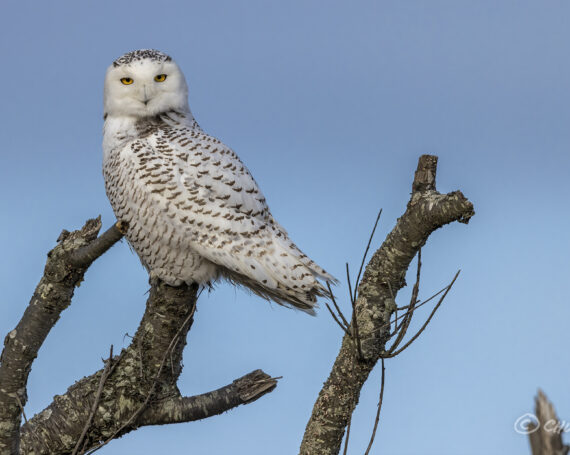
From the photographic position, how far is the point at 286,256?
4582 millimetres

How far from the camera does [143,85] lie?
4953 millimetres

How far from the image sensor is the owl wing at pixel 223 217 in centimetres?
454

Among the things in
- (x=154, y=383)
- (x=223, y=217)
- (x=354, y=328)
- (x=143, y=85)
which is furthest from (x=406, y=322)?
(x=143, y=85)

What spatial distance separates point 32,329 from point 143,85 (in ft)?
5.51

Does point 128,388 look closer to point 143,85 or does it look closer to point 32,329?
point 32,329

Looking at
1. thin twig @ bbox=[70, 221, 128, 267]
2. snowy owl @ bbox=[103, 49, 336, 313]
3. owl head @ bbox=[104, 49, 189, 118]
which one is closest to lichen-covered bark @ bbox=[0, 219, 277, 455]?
snowy owl @ bbox=[103, 49, 336, 313]

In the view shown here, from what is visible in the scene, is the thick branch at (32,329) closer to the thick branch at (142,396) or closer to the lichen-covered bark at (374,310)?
the thick branch at (142,396)

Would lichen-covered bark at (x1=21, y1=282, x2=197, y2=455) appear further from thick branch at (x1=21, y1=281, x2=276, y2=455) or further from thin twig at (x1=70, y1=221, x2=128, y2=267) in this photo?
thin twig at (x1=70, y1=221, x2=128, y2=267)

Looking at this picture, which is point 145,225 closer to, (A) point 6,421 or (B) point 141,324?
(B) point 141,324

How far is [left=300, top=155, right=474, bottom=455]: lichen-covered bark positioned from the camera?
455cm

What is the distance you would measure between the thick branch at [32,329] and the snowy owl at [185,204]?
1.58 feet

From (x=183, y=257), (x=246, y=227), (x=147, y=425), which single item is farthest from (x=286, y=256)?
(x=147, y=425)

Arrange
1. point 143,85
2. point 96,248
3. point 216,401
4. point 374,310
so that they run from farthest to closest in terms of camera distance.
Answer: point 143,85
point 216,401
point 374,310
point 96,248

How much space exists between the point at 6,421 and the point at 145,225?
128 centimetres
